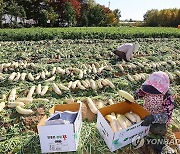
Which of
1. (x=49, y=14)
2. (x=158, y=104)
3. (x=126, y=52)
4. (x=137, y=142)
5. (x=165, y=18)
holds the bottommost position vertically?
(x=137, y=142)

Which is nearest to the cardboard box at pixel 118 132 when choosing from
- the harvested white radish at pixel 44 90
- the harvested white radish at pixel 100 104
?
the harvested white radish at pixel 100 104

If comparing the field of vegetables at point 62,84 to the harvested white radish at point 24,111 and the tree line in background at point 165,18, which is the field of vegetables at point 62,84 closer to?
the harvested white radish at point 24,111

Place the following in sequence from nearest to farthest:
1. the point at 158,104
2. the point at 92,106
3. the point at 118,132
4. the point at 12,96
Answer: the point at 118,132, the point at 158,104, the point at 92,106, the point at 12,96

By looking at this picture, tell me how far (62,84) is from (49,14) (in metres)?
22.4

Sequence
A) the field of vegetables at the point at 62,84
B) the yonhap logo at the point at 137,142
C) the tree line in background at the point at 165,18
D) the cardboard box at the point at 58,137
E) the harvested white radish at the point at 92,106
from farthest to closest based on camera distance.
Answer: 1. the tree line in background at the point at 165,18
2. the harvested white radish at the point at 92,106
3. the field of vegetables at the point at 62,84
4. the yonhap logo at the point at 137,142
5. the cardboard box at the point at 58,137

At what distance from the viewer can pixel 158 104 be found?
345 centimetres

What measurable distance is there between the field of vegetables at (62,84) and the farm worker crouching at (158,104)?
405 millimetres

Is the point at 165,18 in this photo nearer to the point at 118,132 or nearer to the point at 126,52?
the point at 126,52

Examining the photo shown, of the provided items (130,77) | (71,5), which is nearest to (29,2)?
(71,5)

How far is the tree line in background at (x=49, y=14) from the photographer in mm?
24609

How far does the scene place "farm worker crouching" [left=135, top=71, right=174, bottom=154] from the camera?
122 inches

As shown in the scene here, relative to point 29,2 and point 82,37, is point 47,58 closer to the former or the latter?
point 82,37

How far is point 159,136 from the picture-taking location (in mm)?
3432

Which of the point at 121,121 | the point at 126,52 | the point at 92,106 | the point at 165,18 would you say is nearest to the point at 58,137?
the point at 121,121
